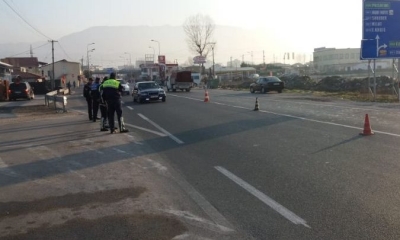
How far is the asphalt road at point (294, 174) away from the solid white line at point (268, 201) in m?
0.01

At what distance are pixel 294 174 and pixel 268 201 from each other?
5.89 ft

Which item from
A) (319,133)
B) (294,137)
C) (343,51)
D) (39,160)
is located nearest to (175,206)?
(39,160)

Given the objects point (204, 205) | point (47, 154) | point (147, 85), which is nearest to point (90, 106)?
point (47, 154)

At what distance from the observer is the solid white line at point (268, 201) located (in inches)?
223

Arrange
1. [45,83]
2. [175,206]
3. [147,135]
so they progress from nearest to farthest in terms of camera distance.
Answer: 1. [175,206]
2. [147,135]
3. [45,83]

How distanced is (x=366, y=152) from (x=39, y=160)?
719cm

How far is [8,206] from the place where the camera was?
22.0ft

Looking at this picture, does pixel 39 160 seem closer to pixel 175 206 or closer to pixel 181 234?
pixel 175 206

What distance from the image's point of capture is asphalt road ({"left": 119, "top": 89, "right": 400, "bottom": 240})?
5.53 m

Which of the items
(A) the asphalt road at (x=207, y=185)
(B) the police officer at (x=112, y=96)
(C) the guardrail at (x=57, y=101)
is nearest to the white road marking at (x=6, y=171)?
(A) the asphalt road at (x=207, y=185)

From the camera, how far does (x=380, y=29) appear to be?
29.1m

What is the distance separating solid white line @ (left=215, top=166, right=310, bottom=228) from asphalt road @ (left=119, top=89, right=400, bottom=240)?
1 cm

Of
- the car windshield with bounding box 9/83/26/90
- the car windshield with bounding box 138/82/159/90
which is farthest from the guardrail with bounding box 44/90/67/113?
the car windshield with bounding box 9/83/26/90

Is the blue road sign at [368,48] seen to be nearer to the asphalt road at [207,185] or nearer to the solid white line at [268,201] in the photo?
the asphalt road at [207,185]
